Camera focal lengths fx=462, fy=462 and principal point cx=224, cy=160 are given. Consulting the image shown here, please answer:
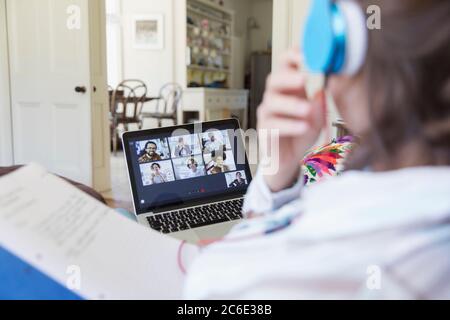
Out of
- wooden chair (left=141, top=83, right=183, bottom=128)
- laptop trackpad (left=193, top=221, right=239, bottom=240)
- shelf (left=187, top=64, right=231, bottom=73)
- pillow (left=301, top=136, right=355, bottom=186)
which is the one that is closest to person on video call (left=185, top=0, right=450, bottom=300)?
laptop trackpad (left=193, top=221, right=239, bottom=240)

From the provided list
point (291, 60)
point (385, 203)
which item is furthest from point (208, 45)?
point (385, 203)

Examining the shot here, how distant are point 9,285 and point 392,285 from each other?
1.20 ft

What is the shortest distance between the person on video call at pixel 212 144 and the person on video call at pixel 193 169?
4cm

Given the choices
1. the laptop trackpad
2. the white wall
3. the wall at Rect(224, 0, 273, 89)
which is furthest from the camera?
the white wall

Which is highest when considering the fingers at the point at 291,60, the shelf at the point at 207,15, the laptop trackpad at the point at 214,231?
the shelf at the point at 207,15

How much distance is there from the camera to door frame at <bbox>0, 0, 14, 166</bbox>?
3580mm

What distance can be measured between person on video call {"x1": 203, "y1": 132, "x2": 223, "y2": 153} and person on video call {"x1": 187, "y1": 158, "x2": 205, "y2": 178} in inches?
1.5

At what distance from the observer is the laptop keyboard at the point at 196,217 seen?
38.1 inches

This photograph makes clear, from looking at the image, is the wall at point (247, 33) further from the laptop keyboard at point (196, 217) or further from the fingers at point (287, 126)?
the fingers at point (287, 126)

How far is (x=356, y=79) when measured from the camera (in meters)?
0.35

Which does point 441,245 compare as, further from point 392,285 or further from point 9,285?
point 9,285

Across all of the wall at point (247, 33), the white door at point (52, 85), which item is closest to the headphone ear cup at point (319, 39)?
the white door at point (52, 85)

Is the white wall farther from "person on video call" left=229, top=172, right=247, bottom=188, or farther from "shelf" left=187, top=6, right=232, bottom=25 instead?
"person on video call" left=229, top=172, right=247, bottom=188
